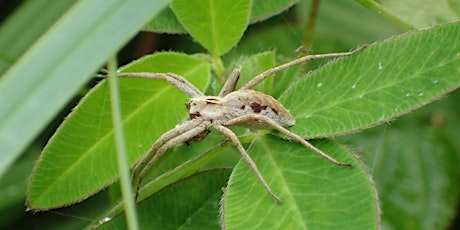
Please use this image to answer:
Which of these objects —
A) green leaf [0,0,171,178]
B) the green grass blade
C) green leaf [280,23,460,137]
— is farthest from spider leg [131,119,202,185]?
the green grass blade

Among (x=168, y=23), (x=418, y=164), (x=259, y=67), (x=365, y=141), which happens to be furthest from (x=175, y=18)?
(x=418, y=164)

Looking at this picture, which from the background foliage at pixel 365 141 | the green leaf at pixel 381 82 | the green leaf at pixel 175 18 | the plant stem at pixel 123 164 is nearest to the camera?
the plant stem at pixel 123 164

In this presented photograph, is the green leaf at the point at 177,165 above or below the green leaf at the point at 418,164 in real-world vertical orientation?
above

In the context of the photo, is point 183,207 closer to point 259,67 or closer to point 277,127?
point 277,127

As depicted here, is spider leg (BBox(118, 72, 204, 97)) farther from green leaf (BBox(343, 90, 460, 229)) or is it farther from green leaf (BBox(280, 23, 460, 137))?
green leaf (BBox(343, 90, 460, 229))

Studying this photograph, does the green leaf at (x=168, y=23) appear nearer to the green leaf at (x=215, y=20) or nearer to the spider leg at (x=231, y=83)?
the green leaf at (x=215, y=20)

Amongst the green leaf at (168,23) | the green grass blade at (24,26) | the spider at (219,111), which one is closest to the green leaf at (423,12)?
the spider at (219,111)
